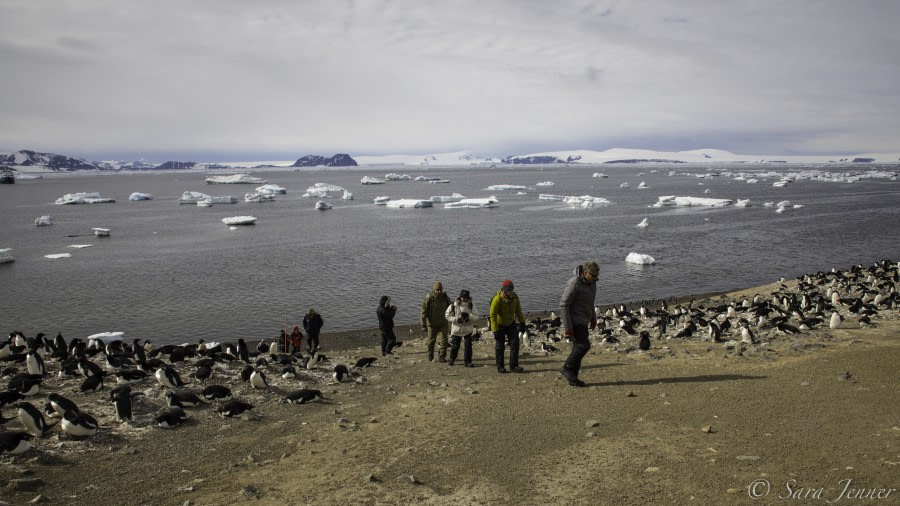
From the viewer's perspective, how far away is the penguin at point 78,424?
22.9ft

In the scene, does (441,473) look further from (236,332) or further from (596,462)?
(236,332)

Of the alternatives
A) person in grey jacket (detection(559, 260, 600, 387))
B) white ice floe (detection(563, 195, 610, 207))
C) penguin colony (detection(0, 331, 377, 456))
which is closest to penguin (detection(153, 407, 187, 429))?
penguin colony (detection(0, 331, 377, 456))

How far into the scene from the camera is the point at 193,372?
10391mm

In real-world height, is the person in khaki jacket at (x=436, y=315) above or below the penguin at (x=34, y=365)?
above

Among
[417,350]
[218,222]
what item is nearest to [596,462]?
[417,350]

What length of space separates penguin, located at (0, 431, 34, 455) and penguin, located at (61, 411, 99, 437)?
2.01 ft

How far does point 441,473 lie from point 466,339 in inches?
180

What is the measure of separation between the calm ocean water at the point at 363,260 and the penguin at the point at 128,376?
9940 millimetres

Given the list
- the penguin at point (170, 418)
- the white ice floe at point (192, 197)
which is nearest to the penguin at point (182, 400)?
the penguin at point (170, 418)

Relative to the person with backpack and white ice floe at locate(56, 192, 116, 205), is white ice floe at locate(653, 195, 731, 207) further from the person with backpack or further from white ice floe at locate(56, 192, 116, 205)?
white ice floe at locate(56, 192, 116, 205)

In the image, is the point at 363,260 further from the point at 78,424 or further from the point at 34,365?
the point at 78,424

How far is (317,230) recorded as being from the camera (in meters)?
48.8

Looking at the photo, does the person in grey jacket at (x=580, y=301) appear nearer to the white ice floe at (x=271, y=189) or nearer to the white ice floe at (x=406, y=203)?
the white ice floe at (x=406, y=203)

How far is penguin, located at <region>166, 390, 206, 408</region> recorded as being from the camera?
27.5ft
